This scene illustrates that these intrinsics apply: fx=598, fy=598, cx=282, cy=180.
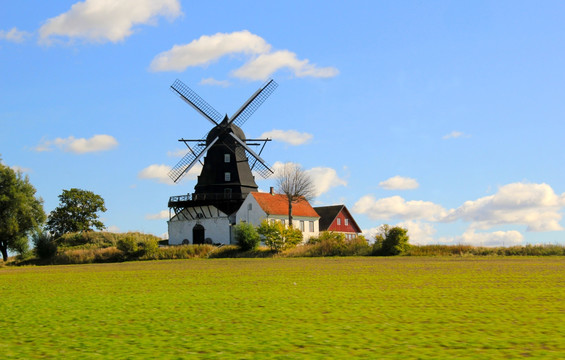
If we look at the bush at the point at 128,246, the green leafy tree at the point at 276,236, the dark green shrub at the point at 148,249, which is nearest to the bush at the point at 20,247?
the bush at the point at 128,246

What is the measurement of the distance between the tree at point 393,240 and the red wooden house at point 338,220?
1014 inches

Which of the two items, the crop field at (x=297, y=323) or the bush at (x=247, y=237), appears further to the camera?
the bush at (x=247, y=237)

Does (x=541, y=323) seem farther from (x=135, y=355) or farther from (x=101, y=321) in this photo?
(x=101, y=321)

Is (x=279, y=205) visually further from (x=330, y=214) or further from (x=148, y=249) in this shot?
(x=148, y=249)

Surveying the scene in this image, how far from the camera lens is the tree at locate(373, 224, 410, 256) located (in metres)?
39.3

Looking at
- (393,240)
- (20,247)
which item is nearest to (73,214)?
(20,247)

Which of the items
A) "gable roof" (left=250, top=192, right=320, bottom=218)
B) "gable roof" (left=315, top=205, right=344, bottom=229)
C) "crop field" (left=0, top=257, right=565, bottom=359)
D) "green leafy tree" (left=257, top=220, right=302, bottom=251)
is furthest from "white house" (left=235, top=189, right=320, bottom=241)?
"crop field" (left=0, top=257, right=565, bottom=359)

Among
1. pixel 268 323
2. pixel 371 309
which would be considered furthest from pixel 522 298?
pixel 268 323

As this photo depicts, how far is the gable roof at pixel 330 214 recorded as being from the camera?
67100 millimetres

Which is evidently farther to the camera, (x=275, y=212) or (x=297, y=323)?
(x=275, y=212)

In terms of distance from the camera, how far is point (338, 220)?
67.8 metres

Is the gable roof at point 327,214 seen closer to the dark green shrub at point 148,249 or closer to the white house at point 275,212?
the white house at point 275,212

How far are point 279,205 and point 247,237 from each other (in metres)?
14.8

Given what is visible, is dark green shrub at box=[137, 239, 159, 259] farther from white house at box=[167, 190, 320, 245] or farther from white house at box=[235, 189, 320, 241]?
white house at box=[235, 189, 320, 241]
